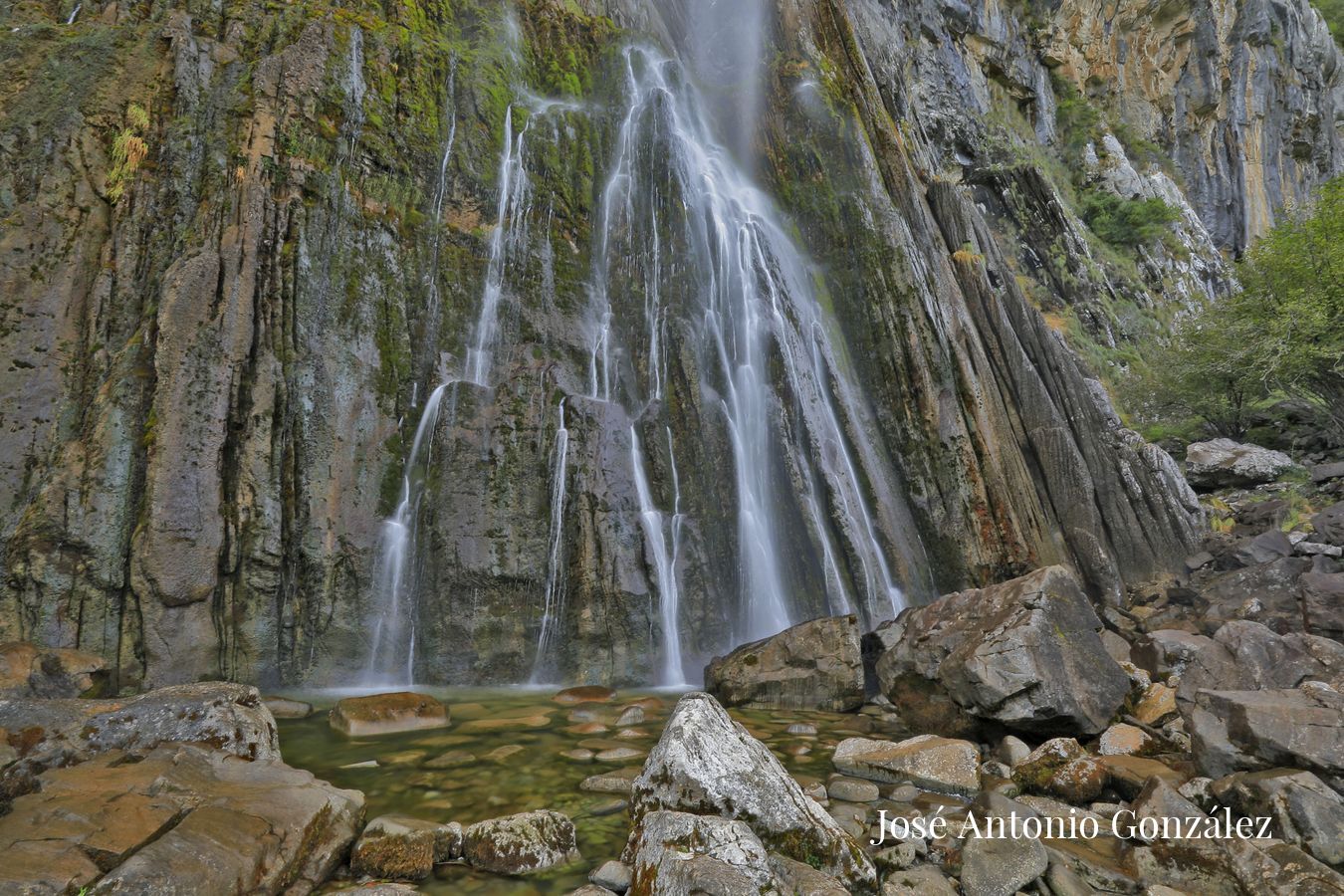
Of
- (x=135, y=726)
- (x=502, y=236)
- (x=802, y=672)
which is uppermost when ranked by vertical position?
(x=502, y=236)

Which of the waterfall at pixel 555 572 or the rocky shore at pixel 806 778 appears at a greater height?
the waterfall at pixel 555 572

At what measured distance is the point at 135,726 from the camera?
559 centimetres

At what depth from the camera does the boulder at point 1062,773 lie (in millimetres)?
5266

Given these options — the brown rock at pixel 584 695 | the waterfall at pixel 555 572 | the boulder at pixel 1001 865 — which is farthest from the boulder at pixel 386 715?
the boulder at pixel 1001 865

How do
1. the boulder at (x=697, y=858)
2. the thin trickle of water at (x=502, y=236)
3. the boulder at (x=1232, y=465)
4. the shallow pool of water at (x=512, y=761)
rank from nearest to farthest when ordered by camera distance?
the boulder at (x=697, y=858), the shallow pool of water at (x=512, y=761), the thin trickle of water at (x=502, y=236), the boulder at (x=1232, y=465)

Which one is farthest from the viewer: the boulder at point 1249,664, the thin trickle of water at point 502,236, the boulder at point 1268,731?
the thin trickle of water at point 502,236

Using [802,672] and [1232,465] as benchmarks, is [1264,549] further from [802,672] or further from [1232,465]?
[802,672]

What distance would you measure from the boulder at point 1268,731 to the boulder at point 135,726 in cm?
781

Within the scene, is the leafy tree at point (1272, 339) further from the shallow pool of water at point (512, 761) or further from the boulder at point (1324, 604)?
the shallow pool of water at point (512, 761)

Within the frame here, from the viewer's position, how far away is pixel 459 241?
14547 millimetres

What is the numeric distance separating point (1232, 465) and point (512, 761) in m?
20.1

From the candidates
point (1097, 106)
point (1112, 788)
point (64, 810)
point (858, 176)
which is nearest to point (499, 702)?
point (64, 810)

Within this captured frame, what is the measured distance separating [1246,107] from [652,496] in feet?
173

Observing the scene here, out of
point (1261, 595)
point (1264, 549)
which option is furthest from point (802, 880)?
point (1264, 549)
